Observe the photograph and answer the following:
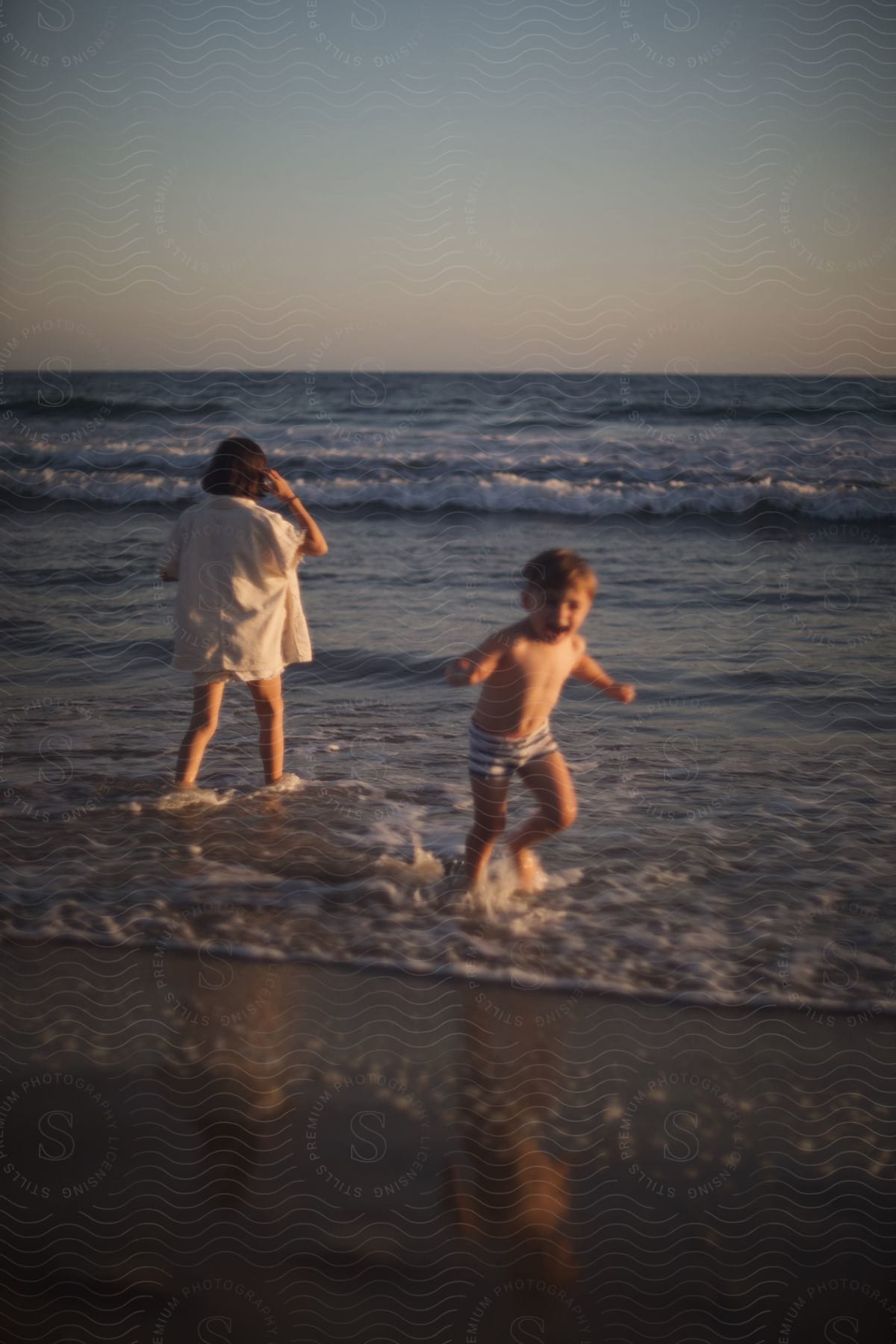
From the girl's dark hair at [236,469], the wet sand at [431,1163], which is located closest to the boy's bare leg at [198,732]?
the girl's dark hair at [236,469]

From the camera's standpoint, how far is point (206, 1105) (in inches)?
64.9

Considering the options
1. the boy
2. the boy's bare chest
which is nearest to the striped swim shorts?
the boy

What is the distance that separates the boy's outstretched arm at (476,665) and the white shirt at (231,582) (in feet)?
2.47

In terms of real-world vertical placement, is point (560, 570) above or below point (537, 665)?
above

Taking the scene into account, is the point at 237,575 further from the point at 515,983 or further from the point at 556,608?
the point at 515,983

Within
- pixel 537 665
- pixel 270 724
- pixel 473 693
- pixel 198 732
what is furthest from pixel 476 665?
pixel 473 693

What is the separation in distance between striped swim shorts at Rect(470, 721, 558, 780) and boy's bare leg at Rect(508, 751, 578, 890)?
3 cm

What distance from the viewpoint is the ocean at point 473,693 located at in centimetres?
221

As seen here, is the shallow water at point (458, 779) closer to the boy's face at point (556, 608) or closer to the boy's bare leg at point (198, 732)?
the boy's bare leg at point (198, 732)

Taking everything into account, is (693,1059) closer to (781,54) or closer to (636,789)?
(636,789)

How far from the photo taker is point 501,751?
223 centimetres

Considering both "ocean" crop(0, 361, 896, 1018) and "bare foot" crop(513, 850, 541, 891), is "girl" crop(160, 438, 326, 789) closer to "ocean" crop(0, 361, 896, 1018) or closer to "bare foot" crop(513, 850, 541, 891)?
"ocean" crop(0, 361, 896, 1018)

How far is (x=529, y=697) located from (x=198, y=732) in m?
1.08

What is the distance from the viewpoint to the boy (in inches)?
82.6
